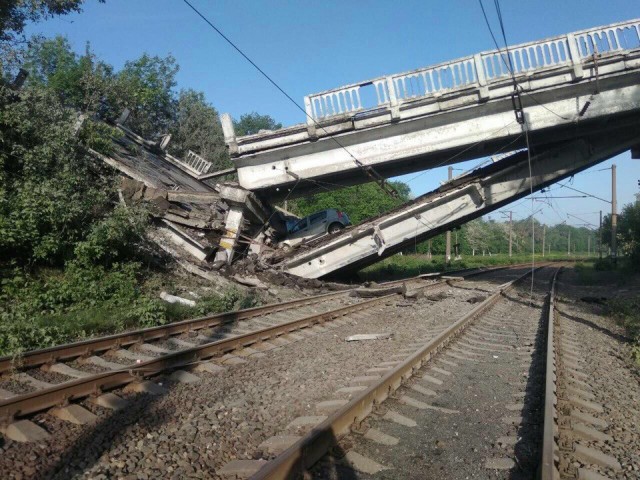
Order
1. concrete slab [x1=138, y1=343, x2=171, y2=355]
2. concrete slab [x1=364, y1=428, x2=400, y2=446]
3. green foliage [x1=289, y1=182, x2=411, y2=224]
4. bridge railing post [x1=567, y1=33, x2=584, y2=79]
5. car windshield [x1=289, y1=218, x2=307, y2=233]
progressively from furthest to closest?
1. green foliage [x1=289, y1=182, x2=411, y2=224]
2. car windshield [x1=289, y1=218, x2=307, y2=233]
3. bridge railing post [x1=567, y1=33, x2=584, y2=79]
4. concrete slab [x1=138, y1=343, x2=171, y2=355]
5. concrete slab [x1=364, y1=428, x2=400, y2=446]

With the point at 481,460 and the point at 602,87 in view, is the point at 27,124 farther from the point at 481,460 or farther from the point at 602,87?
the point at 602,87

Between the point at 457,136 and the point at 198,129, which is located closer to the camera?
the point at 457,136

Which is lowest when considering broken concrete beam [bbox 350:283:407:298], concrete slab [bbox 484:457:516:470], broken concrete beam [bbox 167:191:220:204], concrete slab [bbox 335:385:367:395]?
concrete slab [bbox 484:457:516:470]

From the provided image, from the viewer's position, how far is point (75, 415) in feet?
15.6

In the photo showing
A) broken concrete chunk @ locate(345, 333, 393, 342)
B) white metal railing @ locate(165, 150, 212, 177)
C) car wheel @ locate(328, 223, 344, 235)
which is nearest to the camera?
broken concrete chunk @ locate(345, 333, 393, 342)

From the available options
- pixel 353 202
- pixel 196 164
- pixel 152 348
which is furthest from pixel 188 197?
pixel 353 202

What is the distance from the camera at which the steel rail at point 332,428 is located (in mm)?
3459

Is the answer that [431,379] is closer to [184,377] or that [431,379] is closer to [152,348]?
[184,377]

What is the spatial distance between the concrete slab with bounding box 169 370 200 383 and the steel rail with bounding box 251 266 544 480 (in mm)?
2326

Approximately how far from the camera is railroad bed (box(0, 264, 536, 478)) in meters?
4.02

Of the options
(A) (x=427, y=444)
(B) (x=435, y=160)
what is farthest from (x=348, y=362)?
(B) (x=435, y=160)

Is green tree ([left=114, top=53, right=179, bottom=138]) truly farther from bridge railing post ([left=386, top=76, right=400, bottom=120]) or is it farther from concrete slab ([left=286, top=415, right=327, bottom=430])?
concrete slab ([left=286, top=415, right=327, bottom=430])

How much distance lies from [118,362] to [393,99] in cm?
1308

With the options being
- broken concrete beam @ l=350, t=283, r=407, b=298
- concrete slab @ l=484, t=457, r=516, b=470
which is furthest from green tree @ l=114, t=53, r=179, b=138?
concrete slab @ l=484, t=457, r=516, b=470
